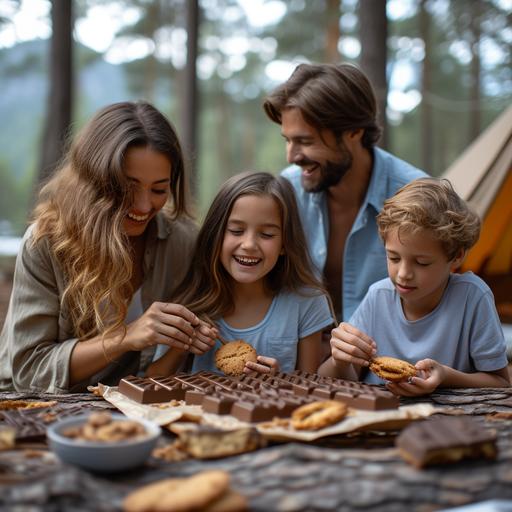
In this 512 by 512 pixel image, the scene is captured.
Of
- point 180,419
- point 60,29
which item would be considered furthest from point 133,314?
point 60,29

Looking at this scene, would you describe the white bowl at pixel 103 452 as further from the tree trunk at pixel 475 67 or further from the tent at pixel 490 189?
the tree trunk at pixel 475 67

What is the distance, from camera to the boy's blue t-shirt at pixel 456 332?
7.75 feet

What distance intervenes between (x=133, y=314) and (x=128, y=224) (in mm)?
376

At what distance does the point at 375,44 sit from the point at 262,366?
11.1ft

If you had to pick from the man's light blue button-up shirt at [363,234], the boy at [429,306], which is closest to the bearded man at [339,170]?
the man's light blue button-up shirt at [363,234]

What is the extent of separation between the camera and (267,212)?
103 inches

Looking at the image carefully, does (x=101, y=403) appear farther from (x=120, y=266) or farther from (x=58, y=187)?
(x=58, y=187)

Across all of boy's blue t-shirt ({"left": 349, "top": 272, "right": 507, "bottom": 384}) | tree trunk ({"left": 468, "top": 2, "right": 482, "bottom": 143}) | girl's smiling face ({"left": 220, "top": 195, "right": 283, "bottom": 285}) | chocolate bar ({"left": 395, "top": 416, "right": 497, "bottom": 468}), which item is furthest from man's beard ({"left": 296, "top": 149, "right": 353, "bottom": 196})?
tree trunk ({"left": 468, "top": 2, "right": 482, "bottom": 143})

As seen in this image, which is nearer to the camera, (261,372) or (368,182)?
(261,372)

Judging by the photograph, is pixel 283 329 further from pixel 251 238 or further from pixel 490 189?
pixel 490 189

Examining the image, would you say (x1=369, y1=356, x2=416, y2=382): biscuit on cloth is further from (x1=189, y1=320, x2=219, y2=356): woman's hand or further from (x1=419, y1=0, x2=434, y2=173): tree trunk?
(x1=419, y1=0, x2=434, y2=173): tree trunk

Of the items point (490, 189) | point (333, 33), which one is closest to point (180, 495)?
point (490, 189)

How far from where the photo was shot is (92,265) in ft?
8.07

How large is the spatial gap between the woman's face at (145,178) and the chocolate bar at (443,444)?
141 centimetres
